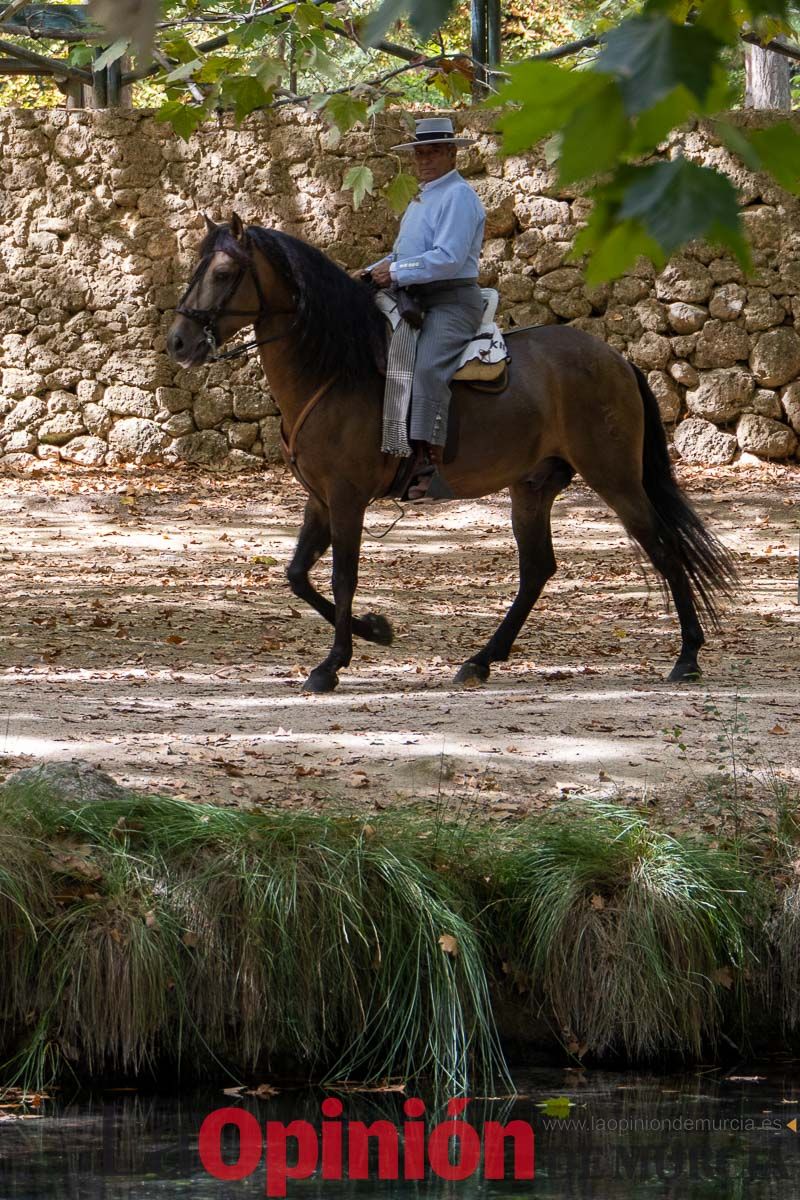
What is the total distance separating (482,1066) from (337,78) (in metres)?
3.16

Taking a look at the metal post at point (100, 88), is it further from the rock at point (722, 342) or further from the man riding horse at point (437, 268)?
the man riding horse at point (437, 268)

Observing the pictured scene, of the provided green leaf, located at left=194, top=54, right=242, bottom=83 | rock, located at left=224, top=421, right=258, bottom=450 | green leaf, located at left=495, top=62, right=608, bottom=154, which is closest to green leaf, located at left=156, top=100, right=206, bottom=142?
green leaf, located at left=194, top=54, right=242, bottom=83

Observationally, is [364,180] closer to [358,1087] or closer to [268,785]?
[268,785]

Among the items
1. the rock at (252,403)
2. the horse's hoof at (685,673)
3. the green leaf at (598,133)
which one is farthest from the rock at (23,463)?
the green leaf at (598,133)

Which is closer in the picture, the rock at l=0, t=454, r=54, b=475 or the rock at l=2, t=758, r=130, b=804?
the rock at l=2, t=758, r=130, b=804

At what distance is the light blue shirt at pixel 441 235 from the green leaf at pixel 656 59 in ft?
18.7

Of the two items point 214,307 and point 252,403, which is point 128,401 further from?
point 214,307

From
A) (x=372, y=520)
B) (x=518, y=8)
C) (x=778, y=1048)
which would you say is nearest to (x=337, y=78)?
(x=778, y=1048)

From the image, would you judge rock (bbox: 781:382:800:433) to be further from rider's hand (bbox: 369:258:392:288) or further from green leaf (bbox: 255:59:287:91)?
green leaf (bbox: 255:59:287:91)

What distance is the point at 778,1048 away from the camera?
16.2ft

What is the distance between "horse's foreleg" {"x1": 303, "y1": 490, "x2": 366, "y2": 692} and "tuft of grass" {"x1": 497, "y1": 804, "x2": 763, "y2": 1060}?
263cm

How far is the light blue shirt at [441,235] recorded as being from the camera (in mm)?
7266

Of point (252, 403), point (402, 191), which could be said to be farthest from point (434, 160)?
point (252, 403)

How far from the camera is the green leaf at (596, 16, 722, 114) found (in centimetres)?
161
